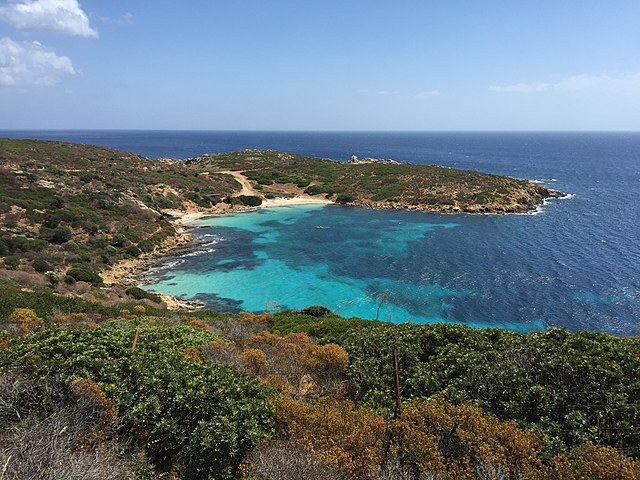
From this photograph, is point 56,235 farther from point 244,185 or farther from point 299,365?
point 244,185

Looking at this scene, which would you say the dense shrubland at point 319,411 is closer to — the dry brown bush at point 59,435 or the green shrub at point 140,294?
the dry brown bush at point 59,435

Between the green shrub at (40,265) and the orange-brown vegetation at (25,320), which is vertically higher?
the orange-brown vegetation at (25,320)

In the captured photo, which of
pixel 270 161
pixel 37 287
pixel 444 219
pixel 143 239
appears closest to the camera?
pixel 37 287

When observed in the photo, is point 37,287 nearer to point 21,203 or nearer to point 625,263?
point 21,203

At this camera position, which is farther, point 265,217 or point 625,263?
point 265,217

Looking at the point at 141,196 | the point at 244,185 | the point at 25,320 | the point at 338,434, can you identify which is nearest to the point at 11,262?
the point at 25,320

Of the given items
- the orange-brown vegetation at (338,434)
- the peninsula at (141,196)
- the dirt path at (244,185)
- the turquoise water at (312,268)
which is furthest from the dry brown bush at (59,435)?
the dirt path at (244,185)

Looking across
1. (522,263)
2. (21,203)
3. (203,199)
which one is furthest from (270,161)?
(522,263)

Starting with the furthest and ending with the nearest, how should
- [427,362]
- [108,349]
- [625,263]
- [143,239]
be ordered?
[143,239] < [625,263] < [427,362] < [108,349]

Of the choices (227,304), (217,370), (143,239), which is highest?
(217,370)

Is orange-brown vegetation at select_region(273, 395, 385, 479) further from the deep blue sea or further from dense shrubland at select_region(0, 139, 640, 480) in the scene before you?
the deep blue sea
